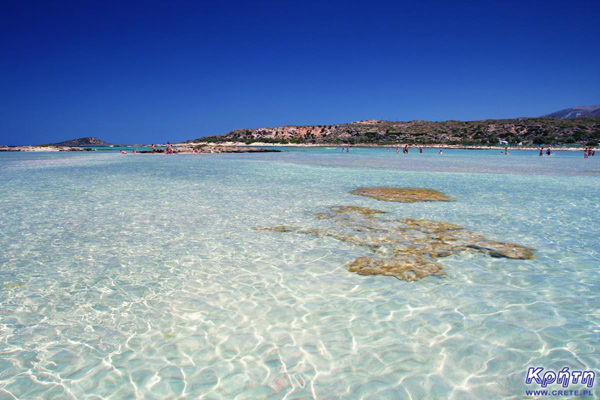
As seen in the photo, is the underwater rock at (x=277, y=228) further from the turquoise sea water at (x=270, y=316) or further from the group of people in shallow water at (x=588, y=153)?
the group of people in shallow water at (x=588, y=153)

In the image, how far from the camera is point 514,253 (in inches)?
277

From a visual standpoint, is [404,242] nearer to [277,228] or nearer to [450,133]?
[277,228]

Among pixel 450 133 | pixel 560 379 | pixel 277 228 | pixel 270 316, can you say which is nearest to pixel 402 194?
pixel 277 228

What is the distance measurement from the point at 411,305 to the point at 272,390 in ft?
7.89

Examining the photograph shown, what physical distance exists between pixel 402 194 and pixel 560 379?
11.0 metres

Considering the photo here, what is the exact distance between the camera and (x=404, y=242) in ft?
25.1

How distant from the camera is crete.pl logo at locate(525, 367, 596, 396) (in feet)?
11.1

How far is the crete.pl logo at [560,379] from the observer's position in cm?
338

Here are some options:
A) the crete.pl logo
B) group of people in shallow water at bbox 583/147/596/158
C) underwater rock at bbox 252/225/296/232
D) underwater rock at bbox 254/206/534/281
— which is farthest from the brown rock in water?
group of people in shallow water at bbox 583/147/596/158

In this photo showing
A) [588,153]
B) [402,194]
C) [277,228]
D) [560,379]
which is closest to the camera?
[560,379]

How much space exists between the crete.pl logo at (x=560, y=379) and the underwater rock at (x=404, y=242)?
2256mm

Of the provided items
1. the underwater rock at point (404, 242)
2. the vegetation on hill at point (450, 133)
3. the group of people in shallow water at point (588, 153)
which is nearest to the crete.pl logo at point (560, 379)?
the underwater rock at point (404, 242)

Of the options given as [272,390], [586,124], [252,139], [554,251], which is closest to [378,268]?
[272,390]

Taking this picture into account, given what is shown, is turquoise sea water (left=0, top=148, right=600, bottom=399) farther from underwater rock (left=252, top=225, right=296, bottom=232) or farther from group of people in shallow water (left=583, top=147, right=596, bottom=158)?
group of people in shallow water (left=583, top=147, right=596, bottom=158)
